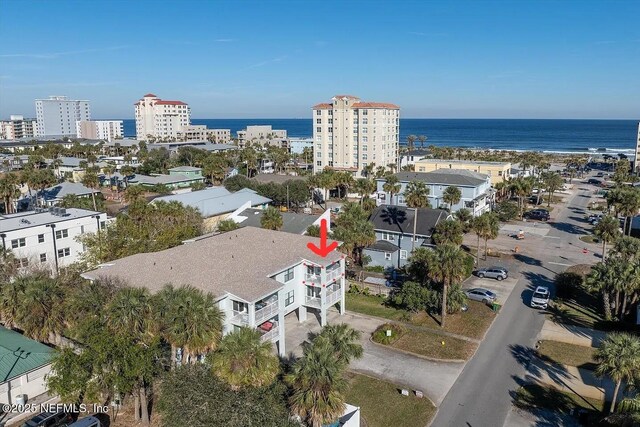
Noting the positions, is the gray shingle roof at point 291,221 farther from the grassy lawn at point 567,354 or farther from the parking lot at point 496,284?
the grassy lawn at point 567,354

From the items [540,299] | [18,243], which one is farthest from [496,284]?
[18,243]

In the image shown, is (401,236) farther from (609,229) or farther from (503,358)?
(503,358)

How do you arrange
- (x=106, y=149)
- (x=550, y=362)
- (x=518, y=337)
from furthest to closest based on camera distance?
(x=106, y=149), (x=518, y=337), (x=550, y=362)

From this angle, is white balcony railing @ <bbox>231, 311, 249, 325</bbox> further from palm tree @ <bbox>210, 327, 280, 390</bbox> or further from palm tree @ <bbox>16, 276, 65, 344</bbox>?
palm tree @ <bbox>16, 276, 65, 344</bbox>

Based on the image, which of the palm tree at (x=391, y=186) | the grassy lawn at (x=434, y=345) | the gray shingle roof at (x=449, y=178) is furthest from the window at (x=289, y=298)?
the gray shingle roof at (x=449, y=178)

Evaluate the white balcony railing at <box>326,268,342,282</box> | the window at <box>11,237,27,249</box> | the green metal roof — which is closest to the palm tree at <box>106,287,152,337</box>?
the green metal roof

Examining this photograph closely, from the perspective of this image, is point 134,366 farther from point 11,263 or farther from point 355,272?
point 355,272

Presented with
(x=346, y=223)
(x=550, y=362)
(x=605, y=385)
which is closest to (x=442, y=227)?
(x=346, y=223)
